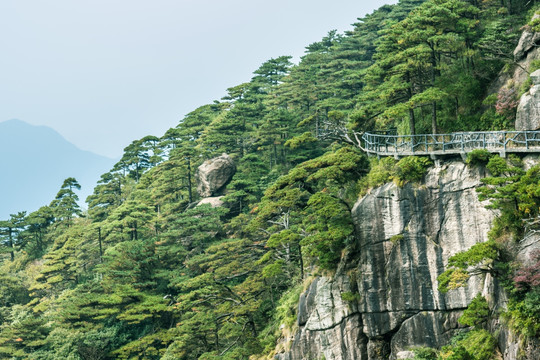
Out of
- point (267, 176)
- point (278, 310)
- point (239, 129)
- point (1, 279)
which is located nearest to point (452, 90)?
point (278, 310)

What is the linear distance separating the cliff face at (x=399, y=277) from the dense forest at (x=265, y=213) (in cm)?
110

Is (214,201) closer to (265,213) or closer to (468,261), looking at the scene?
(265,213)

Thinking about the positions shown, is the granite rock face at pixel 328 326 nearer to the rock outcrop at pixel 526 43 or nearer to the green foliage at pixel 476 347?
the green foliage at pixel 476 347

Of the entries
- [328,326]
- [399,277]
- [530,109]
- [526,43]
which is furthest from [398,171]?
[526,43]

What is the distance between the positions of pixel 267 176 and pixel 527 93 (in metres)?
24.2

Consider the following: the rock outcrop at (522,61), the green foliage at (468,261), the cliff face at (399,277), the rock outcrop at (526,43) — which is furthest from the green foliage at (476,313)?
the rock outcrop at (526,43)

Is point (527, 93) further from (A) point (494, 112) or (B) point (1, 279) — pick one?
(B) point (1, 279)

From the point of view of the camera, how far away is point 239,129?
165 ft

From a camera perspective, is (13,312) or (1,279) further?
(1,279)

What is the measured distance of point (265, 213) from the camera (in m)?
29.0

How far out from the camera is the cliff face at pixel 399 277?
2173cm

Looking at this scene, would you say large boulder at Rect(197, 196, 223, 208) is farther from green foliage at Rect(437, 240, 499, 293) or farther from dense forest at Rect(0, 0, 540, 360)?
green foliage at Rect(437, 240, 499, 293)

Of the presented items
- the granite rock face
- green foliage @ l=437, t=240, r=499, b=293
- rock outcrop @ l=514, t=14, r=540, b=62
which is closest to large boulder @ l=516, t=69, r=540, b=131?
rock outcrop @ l=514, t=14, r=540, b=62

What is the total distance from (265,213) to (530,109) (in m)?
14.5
